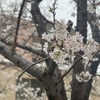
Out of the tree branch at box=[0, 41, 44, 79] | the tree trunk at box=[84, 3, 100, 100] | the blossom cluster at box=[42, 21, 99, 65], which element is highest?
the blossom cluster at box=[42, 21, 99, 65]

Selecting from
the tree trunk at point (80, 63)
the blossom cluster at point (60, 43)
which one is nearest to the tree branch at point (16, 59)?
the blossom cluster at point (60, 43)

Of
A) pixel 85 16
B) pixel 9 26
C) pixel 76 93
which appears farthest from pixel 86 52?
pixel 9 26

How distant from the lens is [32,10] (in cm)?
613

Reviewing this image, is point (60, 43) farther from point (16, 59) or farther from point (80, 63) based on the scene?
point (80, 63)

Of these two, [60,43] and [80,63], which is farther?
[80,63]

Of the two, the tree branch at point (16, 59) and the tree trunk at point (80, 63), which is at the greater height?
the tree branch at point (16, 59)

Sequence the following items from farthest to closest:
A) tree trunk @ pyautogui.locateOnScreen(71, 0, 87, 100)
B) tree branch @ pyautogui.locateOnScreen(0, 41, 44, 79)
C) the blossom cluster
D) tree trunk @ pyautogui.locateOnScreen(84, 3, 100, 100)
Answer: tree trunk @ pyautogui.locateOnScreen(84, 3, 100, 100) < tree trunk @ pyautogui.locateOnScreen(71, 0, 87, 100) < tree branch @ pyautogui.locateOnScreen(0, 41, 44, 79) < the blossom cluster

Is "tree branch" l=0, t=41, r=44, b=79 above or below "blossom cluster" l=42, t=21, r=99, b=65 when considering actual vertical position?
below

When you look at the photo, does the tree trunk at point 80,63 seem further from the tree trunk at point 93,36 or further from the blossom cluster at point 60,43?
the blossom cluster at point 60,43

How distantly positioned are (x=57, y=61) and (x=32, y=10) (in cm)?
307

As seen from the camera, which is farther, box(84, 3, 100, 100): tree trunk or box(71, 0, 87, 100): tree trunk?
box(84, 3, 100, 100): tree trunk

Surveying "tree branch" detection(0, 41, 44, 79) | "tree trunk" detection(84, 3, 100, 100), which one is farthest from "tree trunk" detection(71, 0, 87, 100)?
"tree branch" detection(0, 41, 44, 79)

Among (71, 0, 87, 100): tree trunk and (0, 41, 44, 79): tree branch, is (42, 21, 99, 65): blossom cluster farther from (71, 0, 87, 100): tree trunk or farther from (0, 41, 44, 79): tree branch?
(71, 0, 87, 100): tree trunk

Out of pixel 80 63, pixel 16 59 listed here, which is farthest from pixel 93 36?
pixel 16 59
